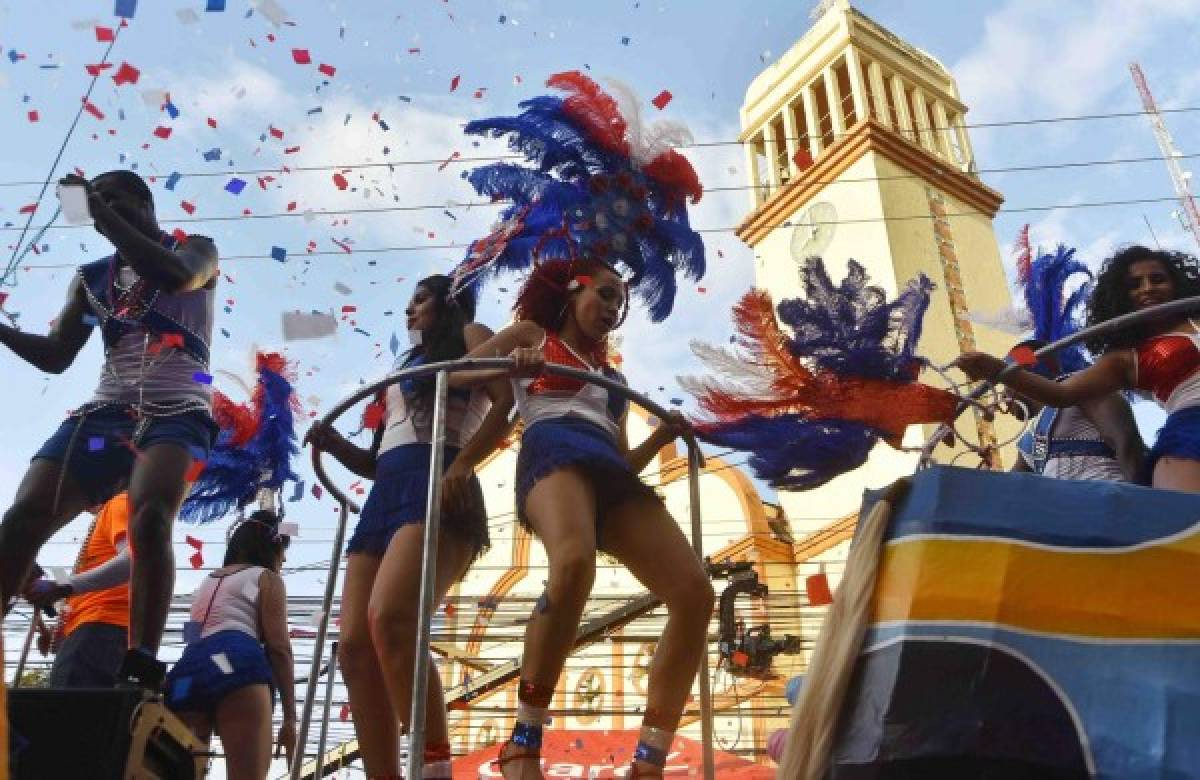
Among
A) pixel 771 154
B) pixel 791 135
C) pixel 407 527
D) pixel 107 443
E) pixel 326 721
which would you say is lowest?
pixel 326 721

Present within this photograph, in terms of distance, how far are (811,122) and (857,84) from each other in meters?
1.15

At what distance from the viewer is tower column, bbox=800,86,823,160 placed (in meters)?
20.7

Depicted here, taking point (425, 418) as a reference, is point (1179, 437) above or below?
below

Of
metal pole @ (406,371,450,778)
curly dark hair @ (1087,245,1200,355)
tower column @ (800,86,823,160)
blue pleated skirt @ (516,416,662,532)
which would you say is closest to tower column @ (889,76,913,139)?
tower column @ (800,86,823,160)

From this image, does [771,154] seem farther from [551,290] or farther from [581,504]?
[581,504]

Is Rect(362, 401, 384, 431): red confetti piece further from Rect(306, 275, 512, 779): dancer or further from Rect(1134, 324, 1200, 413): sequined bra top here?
Rect(1134, 324, 1200, 413): sequined bra top

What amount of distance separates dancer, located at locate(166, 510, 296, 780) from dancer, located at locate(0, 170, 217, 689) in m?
0.75

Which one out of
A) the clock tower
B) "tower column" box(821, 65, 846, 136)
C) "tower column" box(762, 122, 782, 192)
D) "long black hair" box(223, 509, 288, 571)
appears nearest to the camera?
"long black hair" box(223, 509, 288, 571)

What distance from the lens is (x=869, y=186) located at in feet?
61.5

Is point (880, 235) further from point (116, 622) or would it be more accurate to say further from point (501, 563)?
point (116, 622)

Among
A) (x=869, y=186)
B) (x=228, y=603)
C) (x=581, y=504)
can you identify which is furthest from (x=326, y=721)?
(x=869, y=186)

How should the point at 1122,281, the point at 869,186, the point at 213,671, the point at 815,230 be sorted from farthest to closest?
the point at 815,230 < the point at 869,186 < the point at 213,671 < the point at 1122,281

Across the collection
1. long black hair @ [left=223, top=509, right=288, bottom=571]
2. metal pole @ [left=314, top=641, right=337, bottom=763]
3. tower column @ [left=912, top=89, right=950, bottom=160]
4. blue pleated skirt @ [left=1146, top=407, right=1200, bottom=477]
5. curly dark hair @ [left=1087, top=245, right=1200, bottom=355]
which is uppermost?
tower column @ [left=912, top=89, right=950, bottom=160]

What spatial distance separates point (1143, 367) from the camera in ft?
10.3
